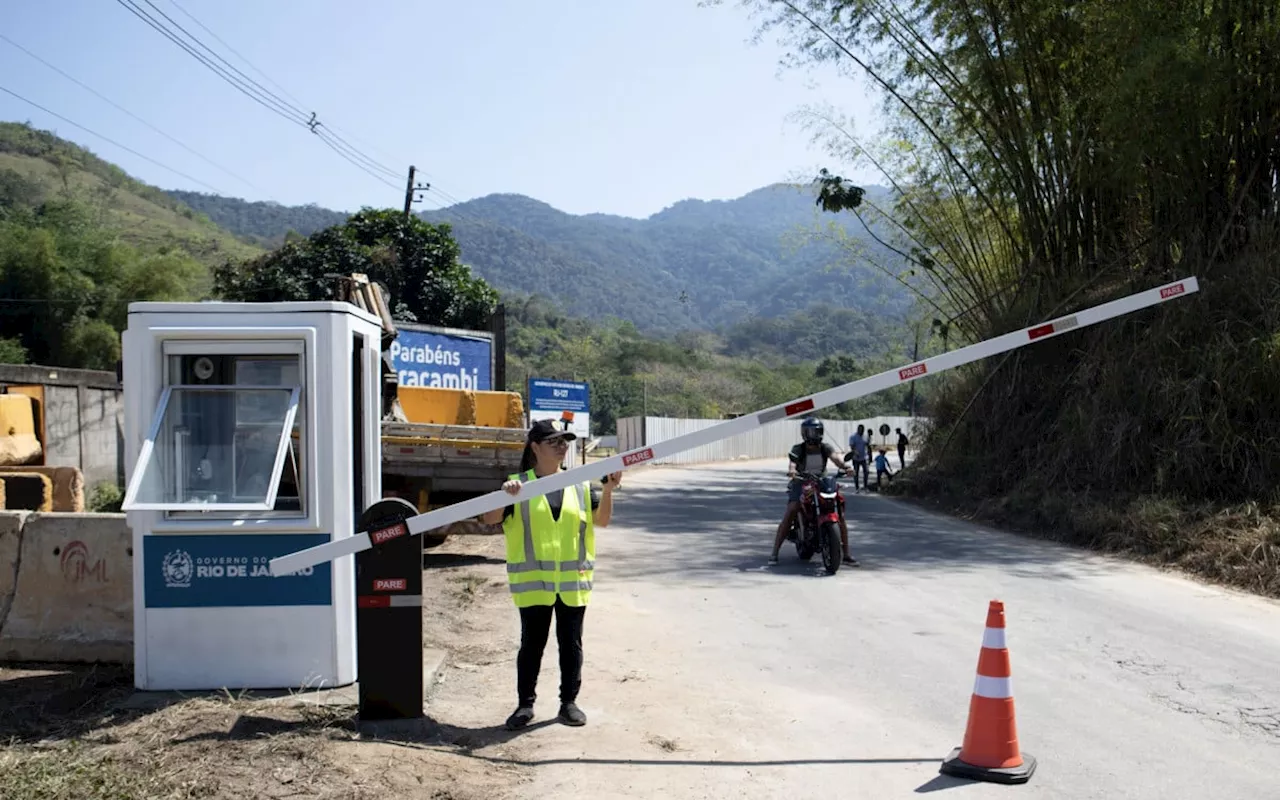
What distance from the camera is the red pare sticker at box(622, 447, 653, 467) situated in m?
5.84

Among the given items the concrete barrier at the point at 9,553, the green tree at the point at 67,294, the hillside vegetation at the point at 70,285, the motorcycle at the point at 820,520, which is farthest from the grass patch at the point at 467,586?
the green tree at the point at 67,294

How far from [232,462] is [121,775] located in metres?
2.19

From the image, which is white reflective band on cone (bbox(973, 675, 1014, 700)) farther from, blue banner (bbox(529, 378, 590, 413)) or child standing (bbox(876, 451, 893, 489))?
blue banner (bbox(529, 378, 590, 413))

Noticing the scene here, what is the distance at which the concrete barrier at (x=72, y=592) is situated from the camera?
7.76 meters

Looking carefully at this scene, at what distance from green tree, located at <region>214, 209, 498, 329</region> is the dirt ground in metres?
23.9

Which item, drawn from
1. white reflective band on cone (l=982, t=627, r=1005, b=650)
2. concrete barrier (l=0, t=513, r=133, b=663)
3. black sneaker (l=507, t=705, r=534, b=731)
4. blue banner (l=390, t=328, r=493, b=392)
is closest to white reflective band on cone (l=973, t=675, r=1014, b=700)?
white reflective band on cone (l=982, t=627, r=1005, b=650)

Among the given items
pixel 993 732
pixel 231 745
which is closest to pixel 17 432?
pixel 231 745

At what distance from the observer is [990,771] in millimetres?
5273

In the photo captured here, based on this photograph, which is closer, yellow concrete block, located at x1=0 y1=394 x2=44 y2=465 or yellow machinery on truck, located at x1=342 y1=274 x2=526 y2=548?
yellow machinery on truck, located at x1=342 y1=274 x2=526 y2=548

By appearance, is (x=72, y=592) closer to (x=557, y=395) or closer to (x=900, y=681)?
(x=900, y=681)

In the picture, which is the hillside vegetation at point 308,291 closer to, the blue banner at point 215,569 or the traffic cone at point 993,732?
the blue banner at point 215,569

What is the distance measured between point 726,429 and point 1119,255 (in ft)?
50.6

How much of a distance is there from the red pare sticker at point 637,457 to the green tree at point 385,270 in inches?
1005

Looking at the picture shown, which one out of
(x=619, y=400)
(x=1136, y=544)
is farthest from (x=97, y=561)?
(x=619, y=400)
